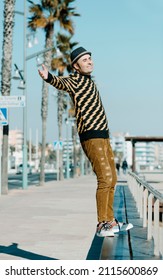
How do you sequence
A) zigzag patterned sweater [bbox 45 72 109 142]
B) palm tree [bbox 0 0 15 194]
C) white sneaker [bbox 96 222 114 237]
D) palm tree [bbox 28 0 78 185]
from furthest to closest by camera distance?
palm tree [bbox 28 0 78 185]
palm tree [bbox 0 0 15 194]
white sneaker [bbox 96 222 114 237]
zigzag patterned sweater [bbox 45 72 109 142]

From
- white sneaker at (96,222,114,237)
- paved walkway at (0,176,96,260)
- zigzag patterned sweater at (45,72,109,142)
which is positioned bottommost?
paved walkway at (0,176,96,260)

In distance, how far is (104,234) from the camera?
19.5ft

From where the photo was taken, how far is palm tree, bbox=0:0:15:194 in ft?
66.3

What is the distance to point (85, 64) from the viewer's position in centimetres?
571

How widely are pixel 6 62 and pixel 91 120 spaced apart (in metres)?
15.5

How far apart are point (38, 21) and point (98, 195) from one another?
25.4m

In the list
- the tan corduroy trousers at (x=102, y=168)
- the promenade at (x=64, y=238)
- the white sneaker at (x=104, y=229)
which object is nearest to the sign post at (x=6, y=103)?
the promenade at (x=64, y=238)

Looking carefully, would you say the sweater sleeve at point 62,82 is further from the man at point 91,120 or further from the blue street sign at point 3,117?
the blue street sign at point 3,117

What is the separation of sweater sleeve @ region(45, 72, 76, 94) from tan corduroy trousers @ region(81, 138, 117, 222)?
57 centimetres

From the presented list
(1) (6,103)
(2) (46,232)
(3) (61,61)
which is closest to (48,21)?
(3) (61,61)

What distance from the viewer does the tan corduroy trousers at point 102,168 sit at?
5547mm

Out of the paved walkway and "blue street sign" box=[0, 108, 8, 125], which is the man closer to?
the paved walkway

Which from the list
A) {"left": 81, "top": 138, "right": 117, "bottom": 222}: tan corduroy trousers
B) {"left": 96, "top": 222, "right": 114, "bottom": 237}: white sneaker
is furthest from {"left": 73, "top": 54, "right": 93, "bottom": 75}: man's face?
{"left": 96, "top": 222, "right": 114, "bottom": 237}: white sneaker

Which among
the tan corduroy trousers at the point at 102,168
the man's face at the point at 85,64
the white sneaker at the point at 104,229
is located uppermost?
the man's face at the point at 85,64
